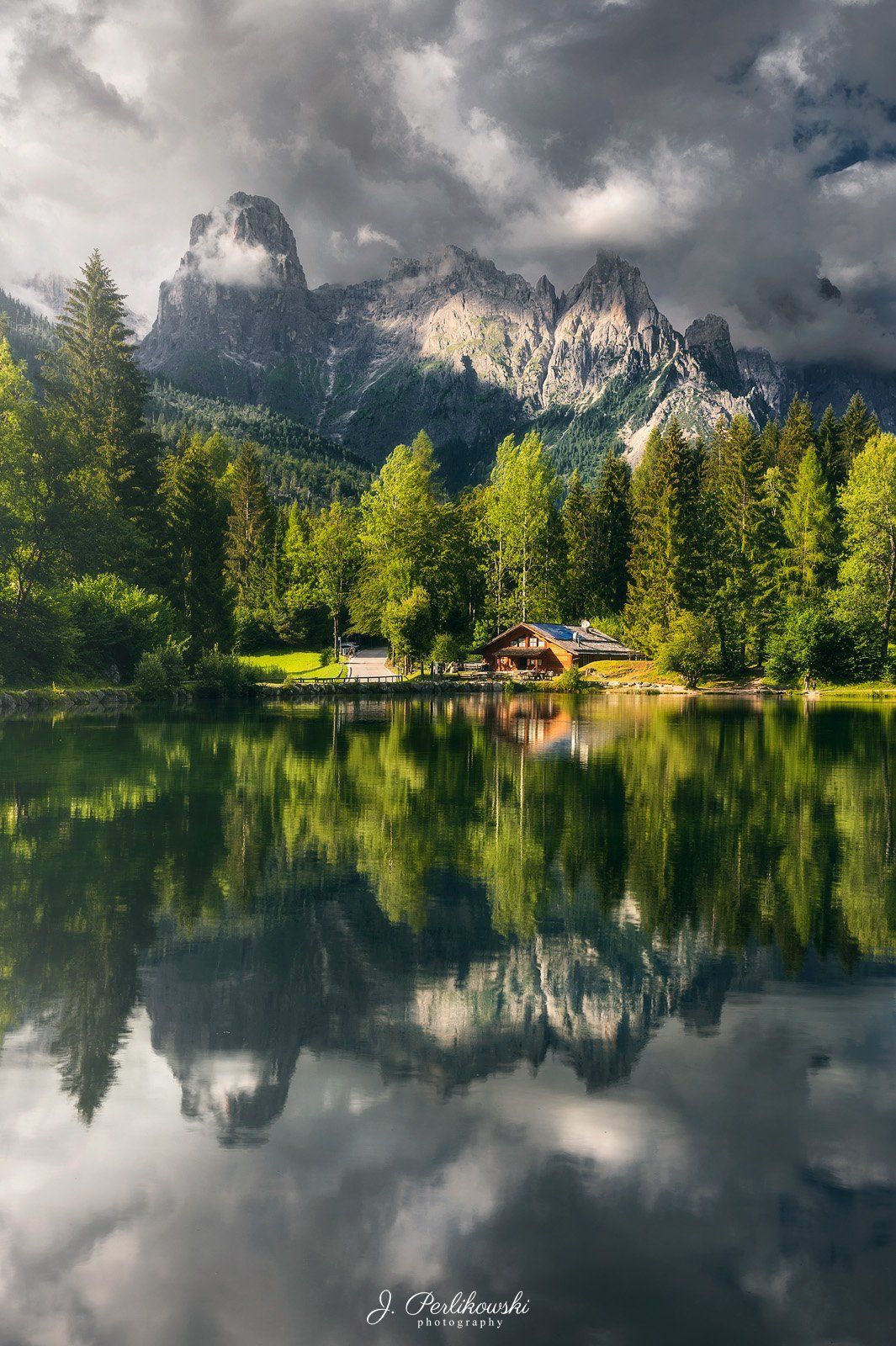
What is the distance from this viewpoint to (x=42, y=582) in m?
46.8

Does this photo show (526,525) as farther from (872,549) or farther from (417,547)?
(872,549)

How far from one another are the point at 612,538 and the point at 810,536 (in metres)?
30.9

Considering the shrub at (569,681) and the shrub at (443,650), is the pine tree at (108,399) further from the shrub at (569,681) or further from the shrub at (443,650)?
the shrub at (569,681)

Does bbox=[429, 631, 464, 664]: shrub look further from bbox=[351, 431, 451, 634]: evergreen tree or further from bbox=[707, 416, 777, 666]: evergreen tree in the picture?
bbox=[707, 416, 777, 666]: evergreen tree

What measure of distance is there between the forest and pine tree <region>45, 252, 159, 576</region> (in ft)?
0.55

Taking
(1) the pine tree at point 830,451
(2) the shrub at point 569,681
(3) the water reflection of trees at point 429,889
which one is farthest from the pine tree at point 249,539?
(3) the water reflection of trees at point 429,889

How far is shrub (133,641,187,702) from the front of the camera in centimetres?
5097

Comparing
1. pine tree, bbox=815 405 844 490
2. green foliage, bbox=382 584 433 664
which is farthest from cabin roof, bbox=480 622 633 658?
pine tree, bbox=815 405 844 490

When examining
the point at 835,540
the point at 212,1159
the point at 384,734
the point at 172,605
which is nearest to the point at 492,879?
the point at 212,1159

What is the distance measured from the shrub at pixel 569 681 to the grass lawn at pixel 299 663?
900 inches

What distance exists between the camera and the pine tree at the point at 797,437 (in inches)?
3967

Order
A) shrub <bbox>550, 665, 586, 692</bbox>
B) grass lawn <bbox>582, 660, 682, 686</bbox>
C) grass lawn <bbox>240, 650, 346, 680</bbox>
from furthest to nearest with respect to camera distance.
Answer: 1. grass lawn <bbox>240, 650, 346, 680</bbox>
2. grass lawn <bbox>582, 660, 682, 686</bbox>
3. shrub <bbox>550, 665, 586, 692</bbox>

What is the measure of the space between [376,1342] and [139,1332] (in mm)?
934
